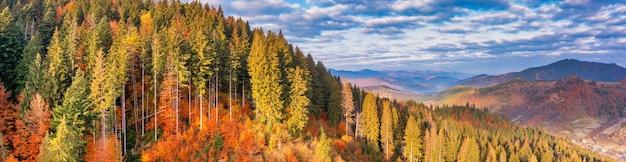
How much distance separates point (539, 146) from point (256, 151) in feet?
450

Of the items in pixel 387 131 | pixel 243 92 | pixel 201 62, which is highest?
pixel 201 62

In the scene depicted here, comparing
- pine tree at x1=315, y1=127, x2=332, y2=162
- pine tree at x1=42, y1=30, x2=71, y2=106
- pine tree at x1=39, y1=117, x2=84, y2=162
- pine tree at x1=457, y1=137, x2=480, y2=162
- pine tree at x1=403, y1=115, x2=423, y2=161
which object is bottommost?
pine tree at x1=457, y1=137, x2=480, y2=162

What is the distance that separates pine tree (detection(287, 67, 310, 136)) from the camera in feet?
190

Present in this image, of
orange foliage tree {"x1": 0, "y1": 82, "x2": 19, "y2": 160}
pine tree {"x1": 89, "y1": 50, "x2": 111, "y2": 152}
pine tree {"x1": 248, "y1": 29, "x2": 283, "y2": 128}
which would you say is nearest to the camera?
orange foliage tree {"x1": 0, "y1": 82, "x2": 19, "y2": 160}

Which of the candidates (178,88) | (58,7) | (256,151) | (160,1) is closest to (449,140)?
(256,151)

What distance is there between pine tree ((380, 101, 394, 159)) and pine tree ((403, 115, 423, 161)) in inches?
188

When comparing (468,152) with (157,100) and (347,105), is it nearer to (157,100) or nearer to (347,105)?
(347,105)

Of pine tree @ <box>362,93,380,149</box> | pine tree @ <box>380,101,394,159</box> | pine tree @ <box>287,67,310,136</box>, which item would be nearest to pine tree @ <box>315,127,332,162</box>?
pine tree @ <box>287,67,310,136</box>

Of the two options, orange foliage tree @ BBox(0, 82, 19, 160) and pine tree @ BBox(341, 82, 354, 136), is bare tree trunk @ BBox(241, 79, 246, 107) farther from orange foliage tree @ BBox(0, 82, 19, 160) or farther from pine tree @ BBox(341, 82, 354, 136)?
orange foliage tree @ BBox(0, 82, 19, 160)

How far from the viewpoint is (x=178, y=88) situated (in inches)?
2096

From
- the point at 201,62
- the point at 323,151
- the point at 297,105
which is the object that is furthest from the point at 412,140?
the point at 201,62

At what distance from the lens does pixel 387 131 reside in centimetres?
7588

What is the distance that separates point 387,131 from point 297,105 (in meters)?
24.5

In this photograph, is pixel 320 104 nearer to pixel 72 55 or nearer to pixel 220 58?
pixel 220 58
